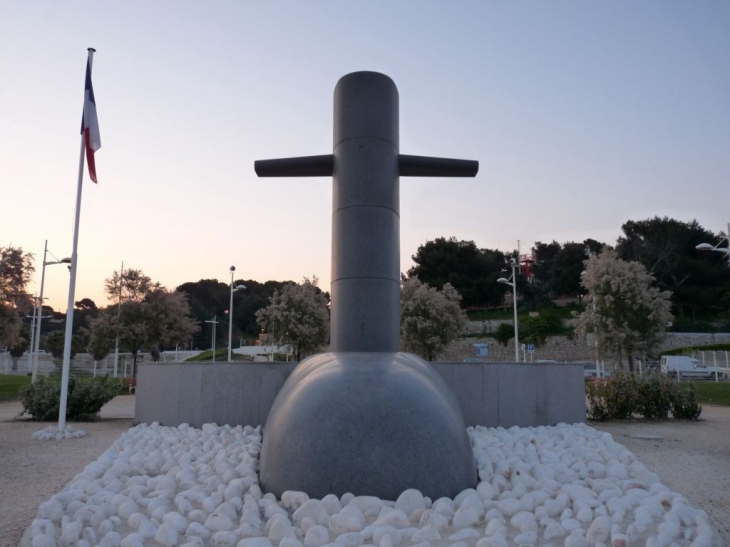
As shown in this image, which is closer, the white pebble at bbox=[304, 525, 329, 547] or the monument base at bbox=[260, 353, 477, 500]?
the white pebble at bbox=[304, 525, 329, 547]

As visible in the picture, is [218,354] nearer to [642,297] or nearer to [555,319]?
[555,319]

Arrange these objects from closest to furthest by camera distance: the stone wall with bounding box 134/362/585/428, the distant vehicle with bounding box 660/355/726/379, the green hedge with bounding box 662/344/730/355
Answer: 1. the stone wall with bounding box 134/362/585/428
2. the distant vehicle with bounding box 660/355/726/379
3. the green hedge with bounding box 662/344/730/355

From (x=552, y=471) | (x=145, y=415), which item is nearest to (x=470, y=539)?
(x=552, y=471)

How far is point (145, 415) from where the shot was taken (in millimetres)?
11352

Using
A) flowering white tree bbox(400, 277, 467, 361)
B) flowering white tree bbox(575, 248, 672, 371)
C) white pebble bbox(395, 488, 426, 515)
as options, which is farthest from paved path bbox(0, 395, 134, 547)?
flowering white tree bbox(575, 248, 672, 371)

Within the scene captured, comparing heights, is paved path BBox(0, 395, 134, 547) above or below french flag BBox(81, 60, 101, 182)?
below

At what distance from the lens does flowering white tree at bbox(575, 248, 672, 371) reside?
26.8 m

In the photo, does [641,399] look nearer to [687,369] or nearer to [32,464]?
[32,464]

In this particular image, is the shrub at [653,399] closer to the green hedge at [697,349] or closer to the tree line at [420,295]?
the tree line at [420,295]

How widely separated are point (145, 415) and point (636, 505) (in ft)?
30.2

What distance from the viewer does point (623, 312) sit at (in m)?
→ 27.2

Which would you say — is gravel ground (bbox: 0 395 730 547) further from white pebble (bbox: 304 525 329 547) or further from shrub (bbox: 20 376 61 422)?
white pebble (bbox: 304 525 329 547)

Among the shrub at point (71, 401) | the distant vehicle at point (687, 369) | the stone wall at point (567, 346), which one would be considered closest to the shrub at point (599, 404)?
the shrub at point (71, 401)

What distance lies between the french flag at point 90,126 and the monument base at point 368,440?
8337 millimetres
